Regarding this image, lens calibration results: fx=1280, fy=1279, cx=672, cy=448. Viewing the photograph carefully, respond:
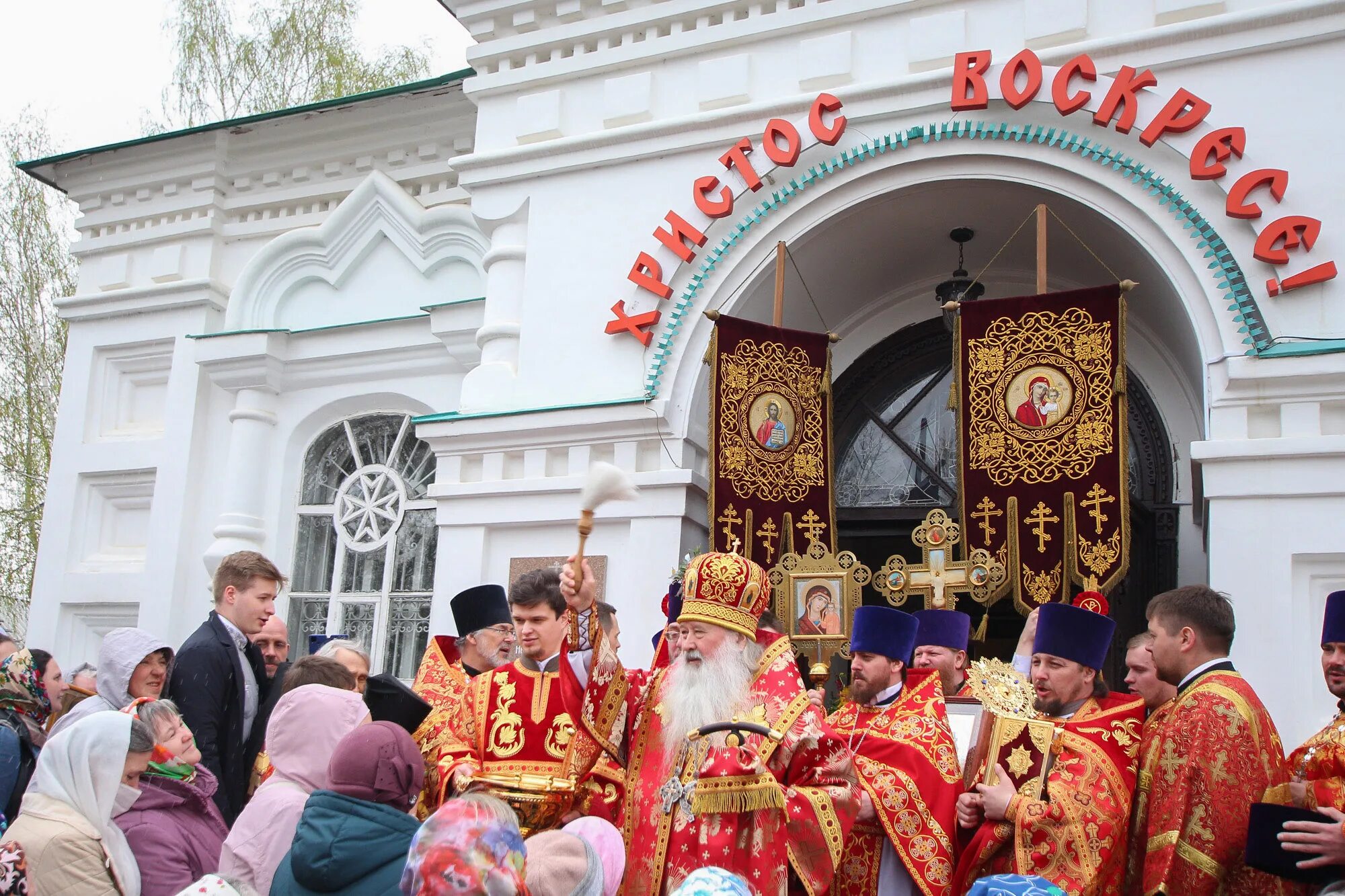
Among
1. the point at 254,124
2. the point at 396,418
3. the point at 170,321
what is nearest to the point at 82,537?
the point at 170,321

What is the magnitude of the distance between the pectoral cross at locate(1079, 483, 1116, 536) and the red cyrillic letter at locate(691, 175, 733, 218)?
2.90 m

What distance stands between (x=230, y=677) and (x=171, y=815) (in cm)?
113

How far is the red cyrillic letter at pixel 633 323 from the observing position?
26.7 feet

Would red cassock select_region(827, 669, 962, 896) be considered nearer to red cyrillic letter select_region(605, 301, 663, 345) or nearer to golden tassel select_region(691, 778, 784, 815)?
golden tassel select_region(691, 778, 784, 815)

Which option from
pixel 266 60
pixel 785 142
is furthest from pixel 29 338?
pixel 785 142

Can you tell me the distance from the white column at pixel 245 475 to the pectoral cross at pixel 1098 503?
6550 millimetres

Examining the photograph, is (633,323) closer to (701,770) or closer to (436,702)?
(436,702)

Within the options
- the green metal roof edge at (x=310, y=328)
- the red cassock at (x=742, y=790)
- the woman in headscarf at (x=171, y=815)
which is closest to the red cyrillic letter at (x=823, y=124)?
the green metal roof edge at (x=310, y=328)

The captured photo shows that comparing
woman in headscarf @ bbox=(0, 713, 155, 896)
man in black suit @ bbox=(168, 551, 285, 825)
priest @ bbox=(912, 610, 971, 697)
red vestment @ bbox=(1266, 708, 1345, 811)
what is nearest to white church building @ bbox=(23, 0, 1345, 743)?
priest @ bbox=(912, 610, 971, 697)

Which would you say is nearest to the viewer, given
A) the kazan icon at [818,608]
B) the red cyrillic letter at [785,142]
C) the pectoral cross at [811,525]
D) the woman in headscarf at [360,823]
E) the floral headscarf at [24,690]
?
the woman in headscarf at [360,823]

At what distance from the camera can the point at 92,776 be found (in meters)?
3.71

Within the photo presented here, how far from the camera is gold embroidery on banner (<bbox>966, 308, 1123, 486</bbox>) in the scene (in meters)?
6.60

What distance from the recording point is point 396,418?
1044 cm

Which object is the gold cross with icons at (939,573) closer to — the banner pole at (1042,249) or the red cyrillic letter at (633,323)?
the banner pole at (1042,249)
